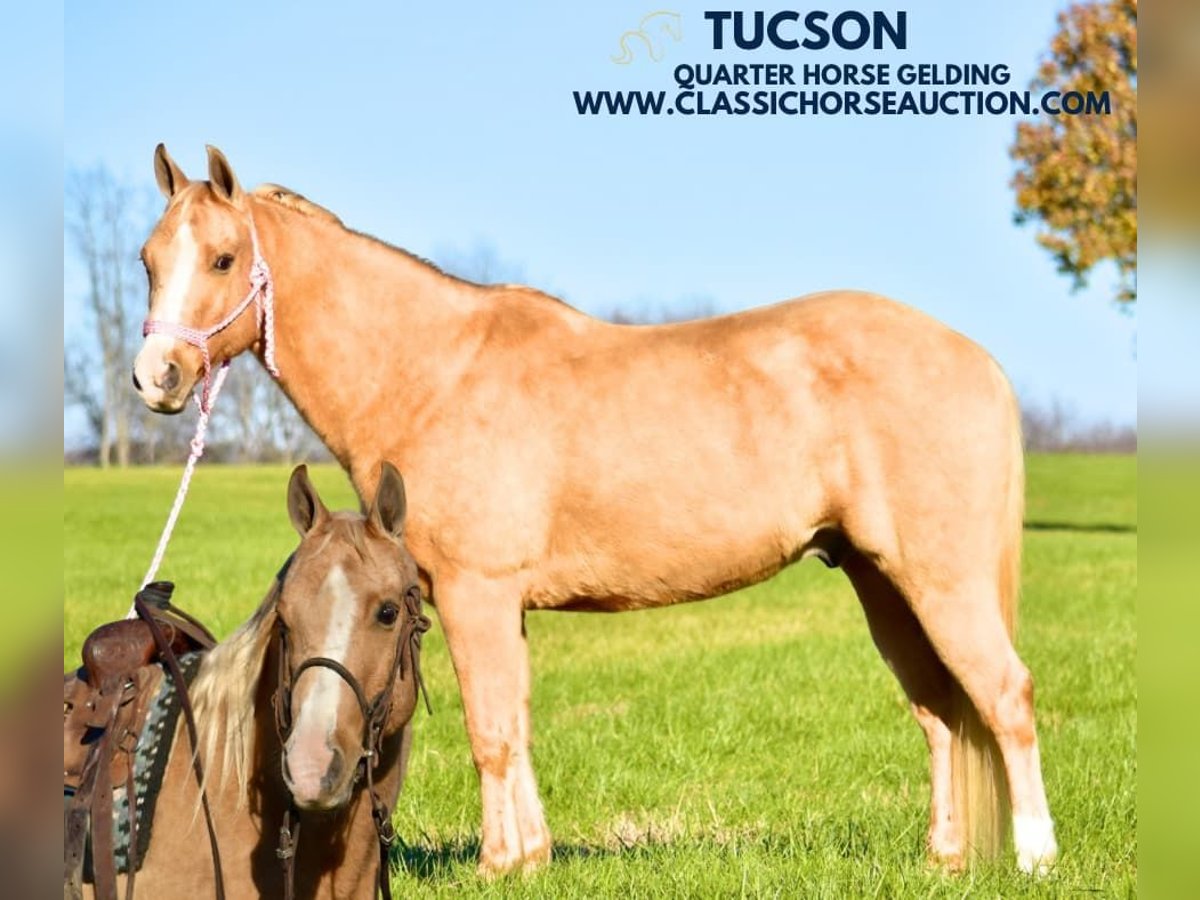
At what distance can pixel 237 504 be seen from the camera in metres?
29.2

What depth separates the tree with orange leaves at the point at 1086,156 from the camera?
939 inches

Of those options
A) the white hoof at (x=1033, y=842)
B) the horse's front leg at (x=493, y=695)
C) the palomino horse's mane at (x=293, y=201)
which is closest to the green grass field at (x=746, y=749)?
the white hoof at (x=1033, y=842)

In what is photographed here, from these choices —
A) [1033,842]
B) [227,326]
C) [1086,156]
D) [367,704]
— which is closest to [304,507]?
[367,704]

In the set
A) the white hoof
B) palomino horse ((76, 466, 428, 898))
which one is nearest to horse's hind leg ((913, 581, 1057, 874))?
the white hoof

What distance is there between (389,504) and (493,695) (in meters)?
2.02

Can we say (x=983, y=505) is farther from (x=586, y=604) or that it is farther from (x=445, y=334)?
(x=445, y=334)

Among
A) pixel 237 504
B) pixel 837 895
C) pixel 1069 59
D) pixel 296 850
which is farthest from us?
pixel 237 504

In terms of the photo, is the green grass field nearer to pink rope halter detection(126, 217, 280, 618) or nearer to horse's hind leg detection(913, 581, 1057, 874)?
horse's hind leg detection(913, 581, 1057, 874)

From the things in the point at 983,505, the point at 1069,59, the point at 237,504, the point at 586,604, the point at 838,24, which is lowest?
the point at 237,504

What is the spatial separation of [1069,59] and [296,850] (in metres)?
25.2

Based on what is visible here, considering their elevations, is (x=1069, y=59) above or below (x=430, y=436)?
above

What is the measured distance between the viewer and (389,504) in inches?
122

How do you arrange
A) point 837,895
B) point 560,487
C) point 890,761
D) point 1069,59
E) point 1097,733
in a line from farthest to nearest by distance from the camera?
point 1069,59, point 1097,733, point 890,761, point 560,487, point 837,895

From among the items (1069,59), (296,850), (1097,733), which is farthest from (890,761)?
(1069,59)
